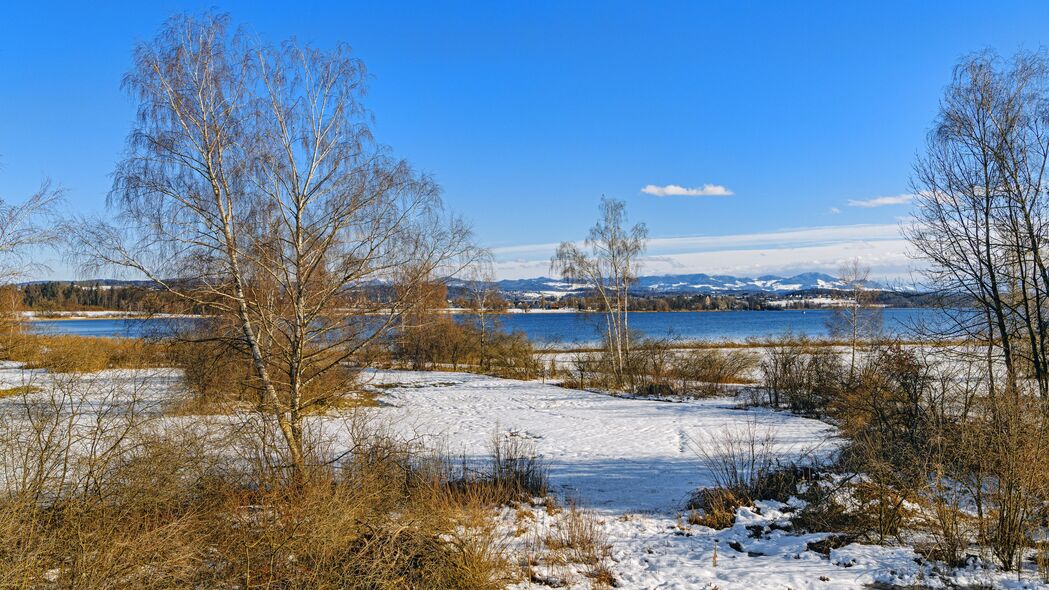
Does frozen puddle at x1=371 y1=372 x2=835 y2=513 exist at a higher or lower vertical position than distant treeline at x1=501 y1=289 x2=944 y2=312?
lower

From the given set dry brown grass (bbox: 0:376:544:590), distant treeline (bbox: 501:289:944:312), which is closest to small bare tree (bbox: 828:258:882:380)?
distant treeline (bbox: 501:289:944:312)

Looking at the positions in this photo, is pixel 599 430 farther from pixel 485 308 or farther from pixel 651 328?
pixel 651 328

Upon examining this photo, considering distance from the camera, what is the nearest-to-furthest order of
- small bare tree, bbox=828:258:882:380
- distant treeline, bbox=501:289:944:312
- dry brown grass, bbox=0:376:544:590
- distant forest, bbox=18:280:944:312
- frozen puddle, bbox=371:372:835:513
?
dry brown grass, bbox=0:376:544:590 → distant forest, bbox=18:280:944:312 → frozen puddle, bbox=371:372:835:513 → distant treeline, bbox=501:289:944:312 → small bare tree, bbox=828:258:882:380

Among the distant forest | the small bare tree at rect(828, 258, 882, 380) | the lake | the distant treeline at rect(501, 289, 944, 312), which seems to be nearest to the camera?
the distant forest

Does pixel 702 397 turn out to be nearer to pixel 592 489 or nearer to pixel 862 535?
pixel 592 489

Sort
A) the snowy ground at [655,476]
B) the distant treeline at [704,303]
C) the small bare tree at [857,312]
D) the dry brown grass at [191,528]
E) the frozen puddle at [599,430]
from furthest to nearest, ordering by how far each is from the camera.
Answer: the small bare tree at [857,312], the distant treeline at [704,303], the frozen puddle at [599,430], the snowy ground at [655,476], the dry brown grass at [191,528]

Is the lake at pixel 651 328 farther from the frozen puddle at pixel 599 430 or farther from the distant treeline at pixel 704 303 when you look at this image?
the frozen puddle at pixel 599 430

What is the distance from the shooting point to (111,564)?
15.9 ft

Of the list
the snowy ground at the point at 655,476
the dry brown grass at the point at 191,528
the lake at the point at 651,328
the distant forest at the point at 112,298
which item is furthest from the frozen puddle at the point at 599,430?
the lake at the point at 651,328

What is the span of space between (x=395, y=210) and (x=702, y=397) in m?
19.3

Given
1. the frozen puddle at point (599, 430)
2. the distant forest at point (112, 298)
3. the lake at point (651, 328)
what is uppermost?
the distant forest at point (112, 298)

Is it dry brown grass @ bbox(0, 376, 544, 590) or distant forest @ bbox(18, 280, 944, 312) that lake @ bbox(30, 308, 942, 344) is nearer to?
distant forest @ bbox(18, 280, 944, 312)

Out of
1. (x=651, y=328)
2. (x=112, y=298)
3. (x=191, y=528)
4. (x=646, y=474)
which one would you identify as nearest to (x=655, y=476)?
(x=646, y=474)

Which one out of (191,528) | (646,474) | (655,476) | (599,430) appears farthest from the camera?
(599,430)
